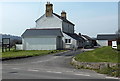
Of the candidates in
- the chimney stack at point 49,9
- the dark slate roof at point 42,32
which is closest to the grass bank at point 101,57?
the dark slate roof at point 42,32

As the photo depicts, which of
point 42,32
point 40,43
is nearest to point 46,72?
point 40,43

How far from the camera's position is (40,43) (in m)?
51.9

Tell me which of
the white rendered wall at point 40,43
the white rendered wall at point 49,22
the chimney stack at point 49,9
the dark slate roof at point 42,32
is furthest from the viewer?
the white rendered wall at point 49,22

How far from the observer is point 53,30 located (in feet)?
177

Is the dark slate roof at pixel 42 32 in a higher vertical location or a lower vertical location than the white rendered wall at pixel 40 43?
higher

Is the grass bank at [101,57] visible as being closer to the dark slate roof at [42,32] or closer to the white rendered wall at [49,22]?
the dark slate roof at [42,32]

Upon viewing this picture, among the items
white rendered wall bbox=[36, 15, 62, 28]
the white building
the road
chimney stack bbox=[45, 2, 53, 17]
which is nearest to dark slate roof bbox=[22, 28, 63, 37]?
the white building

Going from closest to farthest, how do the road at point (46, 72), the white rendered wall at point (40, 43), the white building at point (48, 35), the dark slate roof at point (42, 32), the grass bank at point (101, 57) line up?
1. the road at point (46, 72)
2. the grass bank at point (101, 57)
3. the white rendered wall at point (40, 43)
4. the white building at point (48, 35)
5. the dark slate roof at point (42, 32)

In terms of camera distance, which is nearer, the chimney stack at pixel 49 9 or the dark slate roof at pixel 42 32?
the dark slate roof at pixel 42 32

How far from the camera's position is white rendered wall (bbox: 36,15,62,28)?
58281mm

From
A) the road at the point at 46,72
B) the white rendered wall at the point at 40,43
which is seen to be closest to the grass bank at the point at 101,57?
the road at the point at 46,72

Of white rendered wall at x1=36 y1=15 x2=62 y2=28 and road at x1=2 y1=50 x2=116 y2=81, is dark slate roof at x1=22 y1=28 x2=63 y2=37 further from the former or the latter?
road at x1=2 y1=50 x2=116 y2=81

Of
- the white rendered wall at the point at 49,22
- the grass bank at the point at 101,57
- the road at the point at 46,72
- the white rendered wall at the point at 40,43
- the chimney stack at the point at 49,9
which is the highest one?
the chimney stack at the point at 49,9

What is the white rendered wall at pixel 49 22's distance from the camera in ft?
191
